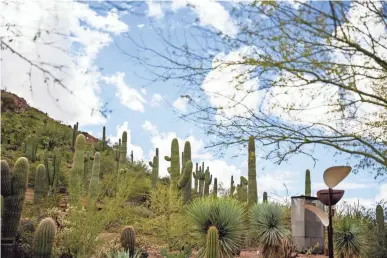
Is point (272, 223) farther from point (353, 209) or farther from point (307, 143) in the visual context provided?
point (353, 209)

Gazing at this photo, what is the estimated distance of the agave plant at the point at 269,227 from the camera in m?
11.9

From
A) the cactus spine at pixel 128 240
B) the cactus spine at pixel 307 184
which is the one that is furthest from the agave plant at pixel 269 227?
the cactus spine at pixel 307 184

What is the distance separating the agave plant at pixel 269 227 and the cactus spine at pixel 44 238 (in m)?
5.32

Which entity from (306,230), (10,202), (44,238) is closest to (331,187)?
(44,238)

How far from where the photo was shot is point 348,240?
13.0m

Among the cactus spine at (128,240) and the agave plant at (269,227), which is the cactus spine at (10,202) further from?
the agave plant at (269,227)

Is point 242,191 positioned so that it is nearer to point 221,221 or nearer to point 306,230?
point 306,230

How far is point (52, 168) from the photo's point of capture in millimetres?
18953

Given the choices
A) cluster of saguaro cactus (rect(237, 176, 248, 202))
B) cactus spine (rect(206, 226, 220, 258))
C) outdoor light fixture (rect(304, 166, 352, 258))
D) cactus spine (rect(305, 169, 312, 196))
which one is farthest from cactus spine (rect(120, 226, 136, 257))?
cactus spine (rect(305, 169, 312, 196))

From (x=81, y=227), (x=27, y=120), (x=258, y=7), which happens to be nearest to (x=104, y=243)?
(x=81, y=227)

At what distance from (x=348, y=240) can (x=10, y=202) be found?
8605 mm

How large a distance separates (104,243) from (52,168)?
8.60 m

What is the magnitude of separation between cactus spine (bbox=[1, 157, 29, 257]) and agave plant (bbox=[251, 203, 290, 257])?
5751 mm

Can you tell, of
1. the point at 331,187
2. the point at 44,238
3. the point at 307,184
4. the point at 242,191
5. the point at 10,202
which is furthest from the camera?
the point at 242,191
